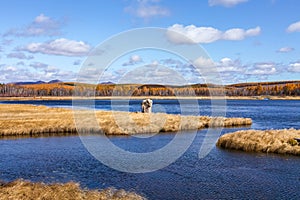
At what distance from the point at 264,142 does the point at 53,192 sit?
2220 cm

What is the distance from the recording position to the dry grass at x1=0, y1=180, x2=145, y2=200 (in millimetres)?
17641

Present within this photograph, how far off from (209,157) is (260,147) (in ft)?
19.1

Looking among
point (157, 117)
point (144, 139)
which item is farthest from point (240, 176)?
point (157, 117)

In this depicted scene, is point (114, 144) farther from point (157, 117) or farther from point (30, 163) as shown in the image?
point (157, 117)

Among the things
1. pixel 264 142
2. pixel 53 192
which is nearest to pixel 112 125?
pixel 264 142

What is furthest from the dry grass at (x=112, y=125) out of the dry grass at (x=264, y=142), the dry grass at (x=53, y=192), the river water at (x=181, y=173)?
the dry grass at (x=53, y=192)

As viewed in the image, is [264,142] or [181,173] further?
[264,142]

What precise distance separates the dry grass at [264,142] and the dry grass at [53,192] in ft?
57.5

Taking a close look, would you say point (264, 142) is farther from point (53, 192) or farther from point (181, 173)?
point (53, 192)

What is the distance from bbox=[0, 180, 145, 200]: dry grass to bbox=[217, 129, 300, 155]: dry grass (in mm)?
17512

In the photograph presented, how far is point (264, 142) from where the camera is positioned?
109 feet

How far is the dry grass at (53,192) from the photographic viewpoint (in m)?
17.6

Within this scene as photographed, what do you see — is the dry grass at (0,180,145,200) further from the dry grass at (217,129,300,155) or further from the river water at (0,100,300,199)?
the dry grass at (217,129,300,155)

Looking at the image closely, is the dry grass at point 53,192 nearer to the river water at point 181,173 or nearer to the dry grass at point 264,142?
the river water at point 181,173
